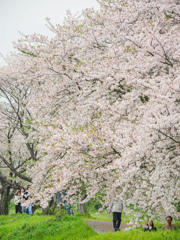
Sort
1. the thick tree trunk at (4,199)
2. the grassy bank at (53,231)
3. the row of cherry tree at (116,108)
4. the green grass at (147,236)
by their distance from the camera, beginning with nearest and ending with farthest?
the row of cherry tree at (116,108)
the green grass at (147,236)
the grassy bank at (53,231)
the thick tree trunk at (4,199)

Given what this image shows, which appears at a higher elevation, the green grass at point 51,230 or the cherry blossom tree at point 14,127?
the cherry blossom tree at point 14,127

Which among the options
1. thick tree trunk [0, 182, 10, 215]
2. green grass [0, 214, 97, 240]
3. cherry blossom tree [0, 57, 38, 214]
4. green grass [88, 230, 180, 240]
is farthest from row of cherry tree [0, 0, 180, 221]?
thick tree trunk [0, 182, 10, 215]

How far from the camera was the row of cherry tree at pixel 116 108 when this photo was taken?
11.9 feet

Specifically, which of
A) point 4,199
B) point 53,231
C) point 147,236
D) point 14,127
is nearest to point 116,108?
point 147,236

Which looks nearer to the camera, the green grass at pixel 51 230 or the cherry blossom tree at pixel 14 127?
the green grass at pixel 51 230

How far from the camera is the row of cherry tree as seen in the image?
143 inches

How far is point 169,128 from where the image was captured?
134 inches

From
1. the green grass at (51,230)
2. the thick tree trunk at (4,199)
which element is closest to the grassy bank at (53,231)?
the green grass at (51,230)

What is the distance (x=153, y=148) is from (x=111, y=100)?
3.65 metres

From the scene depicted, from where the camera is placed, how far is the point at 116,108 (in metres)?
5.29

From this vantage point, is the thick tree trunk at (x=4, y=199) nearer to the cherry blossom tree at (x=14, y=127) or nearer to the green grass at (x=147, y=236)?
the cherry blossom tree at (x=14, y=127)

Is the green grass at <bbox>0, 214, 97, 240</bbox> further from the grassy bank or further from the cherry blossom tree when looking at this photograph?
the cherry blossom tree

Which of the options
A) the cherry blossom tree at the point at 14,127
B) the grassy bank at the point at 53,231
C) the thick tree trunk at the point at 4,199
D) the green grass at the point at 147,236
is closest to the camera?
the green grass at the point at 147,236

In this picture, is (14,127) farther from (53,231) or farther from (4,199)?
(53,231)
